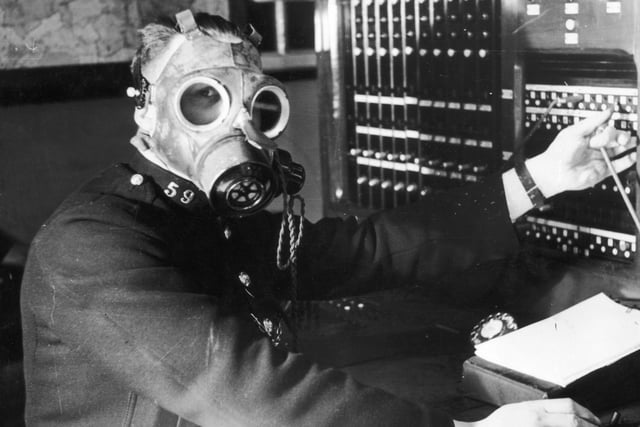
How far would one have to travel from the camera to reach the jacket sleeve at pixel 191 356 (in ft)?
3.35

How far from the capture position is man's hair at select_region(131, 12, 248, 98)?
119cm

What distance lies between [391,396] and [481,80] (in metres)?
0.83

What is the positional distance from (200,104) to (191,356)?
416 millimetres

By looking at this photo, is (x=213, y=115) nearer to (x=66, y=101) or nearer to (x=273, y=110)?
(x=273, y=110)

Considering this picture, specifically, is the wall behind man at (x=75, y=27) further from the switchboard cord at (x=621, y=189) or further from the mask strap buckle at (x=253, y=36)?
the switchboard cord at (x=621, y=189)

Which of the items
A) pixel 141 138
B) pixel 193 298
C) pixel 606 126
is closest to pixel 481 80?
pixel 606 126

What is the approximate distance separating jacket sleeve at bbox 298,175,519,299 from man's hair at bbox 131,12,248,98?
0.50 meters

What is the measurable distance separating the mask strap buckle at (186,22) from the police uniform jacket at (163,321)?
9.4 inches

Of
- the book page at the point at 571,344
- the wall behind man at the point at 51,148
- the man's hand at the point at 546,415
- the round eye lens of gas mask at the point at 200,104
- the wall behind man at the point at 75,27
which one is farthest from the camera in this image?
the wall behind man at the point at 51,148

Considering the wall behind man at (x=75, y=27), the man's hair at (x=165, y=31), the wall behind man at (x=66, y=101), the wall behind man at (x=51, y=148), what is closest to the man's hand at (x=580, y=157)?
the man's hair at (x=165, y=31)

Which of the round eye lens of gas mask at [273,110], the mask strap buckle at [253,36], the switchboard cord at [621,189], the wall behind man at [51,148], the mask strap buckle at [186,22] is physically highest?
the mask strap buckle at [186,22]

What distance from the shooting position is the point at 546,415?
3.08ft

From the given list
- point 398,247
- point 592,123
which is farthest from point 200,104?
point 592,123

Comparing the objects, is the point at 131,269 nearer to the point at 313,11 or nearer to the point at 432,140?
the point at 432,140
